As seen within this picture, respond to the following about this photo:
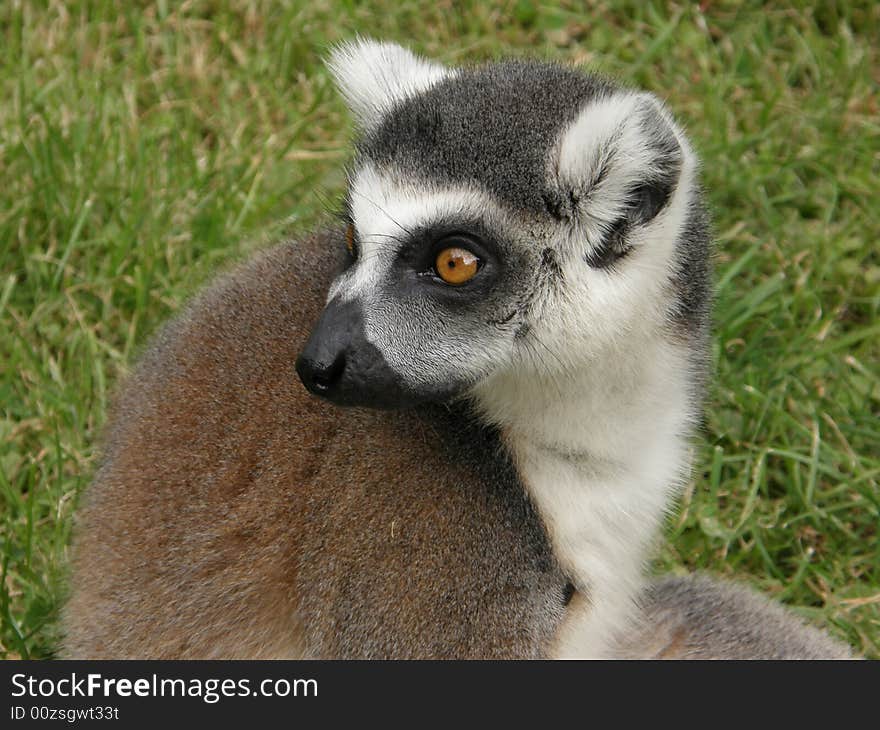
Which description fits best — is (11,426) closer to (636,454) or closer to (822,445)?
(636,454)

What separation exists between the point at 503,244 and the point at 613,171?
1.02ft

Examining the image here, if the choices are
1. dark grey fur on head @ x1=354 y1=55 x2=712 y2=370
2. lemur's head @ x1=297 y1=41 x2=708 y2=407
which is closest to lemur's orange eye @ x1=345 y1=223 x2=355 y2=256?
lemur's head @ x1=297 y1=41 x2=708 y2=407

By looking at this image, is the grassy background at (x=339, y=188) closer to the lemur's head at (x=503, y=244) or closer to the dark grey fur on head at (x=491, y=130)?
the dark grey fur on head at (x=491, y=130)

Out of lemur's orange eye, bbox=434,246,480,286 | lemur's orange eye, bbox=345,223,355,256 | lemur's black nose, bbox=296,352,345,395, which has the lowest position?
lemur's black nose, bbox=296,352,345,395

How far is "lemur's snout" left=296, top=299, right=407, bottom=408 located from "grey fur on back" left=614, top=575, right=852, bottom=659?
1.36 metres

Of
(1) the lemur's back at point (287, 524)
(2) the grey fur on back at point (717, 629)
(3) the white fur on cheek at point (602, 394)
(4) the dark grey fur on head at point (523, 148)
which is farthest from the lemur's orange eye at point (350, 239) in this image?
(2) the grey fur on back at point (717, 629)

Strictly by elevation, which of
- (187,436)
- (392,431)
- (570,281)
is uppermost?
(570,281)

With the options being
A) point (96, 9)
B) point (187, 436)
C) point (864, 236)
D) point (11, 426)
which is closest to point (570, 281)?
point (187, 436)

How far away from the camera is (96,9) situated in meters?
6.04

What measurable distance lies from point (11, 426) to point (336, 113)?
2256 mm

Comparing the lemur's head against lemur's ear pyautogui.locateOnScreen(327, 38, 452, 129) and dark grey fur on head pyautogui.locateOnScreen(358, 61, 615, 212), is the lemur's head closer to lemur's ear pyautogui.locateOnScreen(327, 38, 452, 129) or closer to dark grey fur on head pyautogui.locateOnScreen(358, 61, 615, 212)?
dark grey fur on head pyautogui.locateOnScreen(358, 61, 615, 212)

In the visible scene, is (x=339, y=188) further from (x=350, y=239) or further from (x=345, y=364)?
(x=345, y=364)

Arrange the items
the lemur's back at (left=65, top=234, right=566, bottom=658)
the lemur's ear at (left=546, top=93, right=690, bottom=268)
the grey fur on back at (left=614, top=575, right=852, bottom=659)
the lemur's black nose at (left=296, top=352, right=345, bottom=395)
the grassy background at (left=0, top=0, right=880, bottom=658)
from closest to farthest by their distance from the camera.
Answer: the lemur's black nose at (left=296, top=352, right=345, bottom=395)
the lemur's ear at (left=546, top=93, right=690, bottom=268)
the lemur's back at (left=65, top=234, right=566, bottom=658)
the grey fur on back at (left=614, top=575, right=852, bottom=659)
the grassy background at (left=0, top=0, right=880, bottom=658)

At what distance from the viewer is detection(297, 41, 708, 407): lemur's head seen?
2945 millimetres
